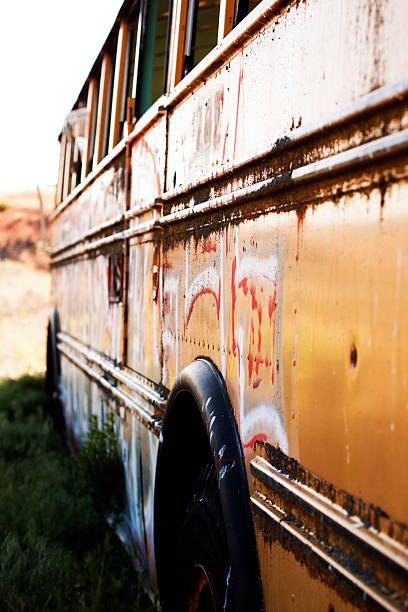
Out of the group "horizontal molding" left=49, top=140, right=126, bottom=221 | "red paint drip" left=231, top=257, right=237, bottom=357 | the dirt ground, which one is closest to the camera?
"red paint drip" left=231, top=257, right=237, bottom=357

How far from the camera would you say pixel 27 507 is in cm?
433

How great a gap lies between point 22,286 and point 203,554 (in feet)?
112

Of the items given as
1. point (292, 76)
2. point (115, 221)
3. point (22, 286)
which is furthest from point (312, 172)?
point (22, 286)

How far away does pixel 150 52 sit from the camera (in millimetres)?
3502

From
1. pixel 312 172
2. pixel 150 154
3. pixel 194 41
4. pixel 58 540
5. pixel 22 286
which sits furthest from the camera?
pixel 22 286

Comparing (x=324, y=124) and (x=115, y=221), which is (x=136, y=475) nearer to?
(x=115, y=221)

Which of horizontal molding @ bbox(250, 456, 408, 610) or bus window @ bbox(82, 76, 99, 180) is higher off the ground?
bus window @ bbox(82, 76, 99, 180)

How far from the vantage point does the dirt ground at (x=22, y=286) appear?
1262cm

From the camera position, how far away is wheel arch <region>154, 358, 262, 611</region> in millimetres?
1703

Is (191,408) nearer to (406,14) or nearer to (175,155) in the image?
(175,155)

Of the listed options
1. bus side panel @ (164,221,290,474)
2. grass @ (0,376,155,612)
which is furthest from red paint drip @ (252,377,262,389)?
grass @ (0,376,155,612)

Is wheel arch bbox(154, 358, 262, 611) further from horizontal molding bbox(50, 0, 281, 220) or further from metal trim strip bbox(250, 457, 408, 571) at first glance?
Answer: horizontal molding bbox(50, 0, 281, 220)

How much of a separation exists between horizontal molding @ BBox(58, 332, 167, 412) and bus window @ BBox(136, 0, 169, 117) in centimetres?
124

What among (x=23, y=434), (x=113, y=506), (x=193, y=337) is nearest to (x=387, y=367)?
(x=193, y=337)
